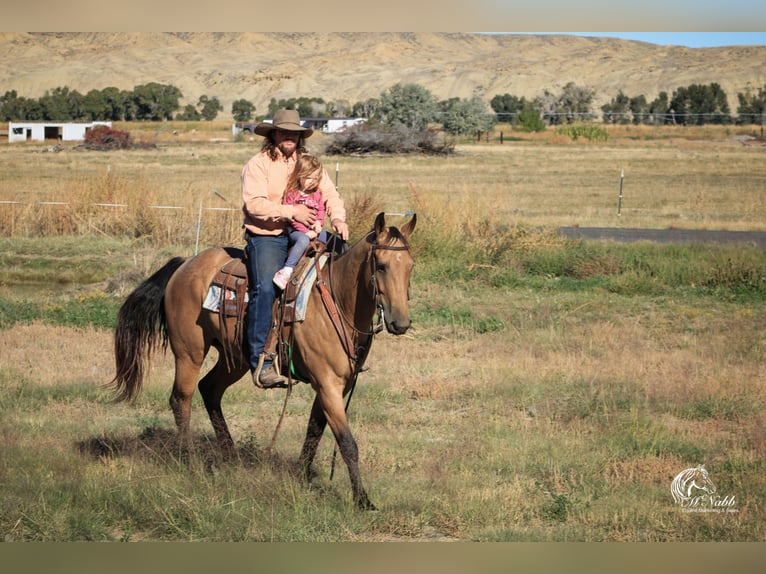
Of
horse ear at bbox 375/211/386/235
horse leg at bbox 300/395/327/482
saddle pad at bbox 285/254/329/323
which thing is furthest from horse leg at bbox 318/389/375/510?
horse ear at bbox 375/211/386/235

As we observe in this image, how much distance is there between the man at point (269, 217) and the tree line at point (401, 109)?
4263 cm

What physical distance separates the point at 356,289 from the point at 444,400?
3233 millimetres

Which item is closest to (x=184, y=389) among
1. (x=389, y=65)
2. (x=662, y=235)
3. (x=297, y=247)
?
(x=297, y=247)

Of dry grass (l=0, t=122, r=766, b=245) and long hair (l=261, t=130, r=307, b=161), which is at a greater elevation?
long hair (l=261, t=130, r=307, b=161)

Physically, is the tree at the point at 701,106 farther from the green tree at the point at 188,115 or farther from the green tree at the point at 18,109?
the green tree at the point at 18,109

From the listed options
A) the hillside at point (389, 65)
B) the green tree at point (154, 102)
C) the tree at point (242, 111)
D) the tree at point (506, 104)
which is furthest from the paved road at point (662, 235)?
the tree at point (506, 104)

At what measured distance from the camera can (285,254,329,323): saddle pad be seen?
6.46 metres

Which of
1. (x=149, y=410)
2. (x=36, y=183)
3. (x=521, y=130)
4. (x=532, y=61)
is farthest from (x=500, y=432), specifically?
(x=532, y=61)

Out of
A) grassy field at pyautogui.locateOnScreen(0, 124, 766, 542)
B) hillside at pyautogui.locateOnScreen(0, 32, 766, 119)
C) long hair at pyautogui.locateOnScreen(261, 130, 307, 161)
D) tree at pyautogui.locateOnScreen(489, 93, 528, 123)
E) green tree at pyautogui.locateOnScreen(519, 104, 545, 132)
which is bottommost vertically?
grassy field at pyautogui.locateOnScreen(0, 124, 766, 542)

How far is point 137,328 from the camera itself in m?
7.72

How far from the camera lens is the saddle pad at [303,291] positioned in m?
6.46

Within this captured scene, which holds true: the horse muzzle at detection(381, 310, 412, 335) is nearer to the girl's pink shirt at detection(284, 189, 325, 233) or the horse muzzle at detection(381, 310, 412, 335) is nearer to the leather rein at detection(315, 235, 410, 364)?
the leather rein at detection(315, 235, 410, 364)

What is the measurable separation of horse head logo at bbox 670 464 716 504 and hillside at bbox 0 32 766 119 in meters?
69.8

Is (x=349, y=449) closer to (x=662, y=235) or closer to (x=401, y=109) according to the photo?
(x=662, y=235)
